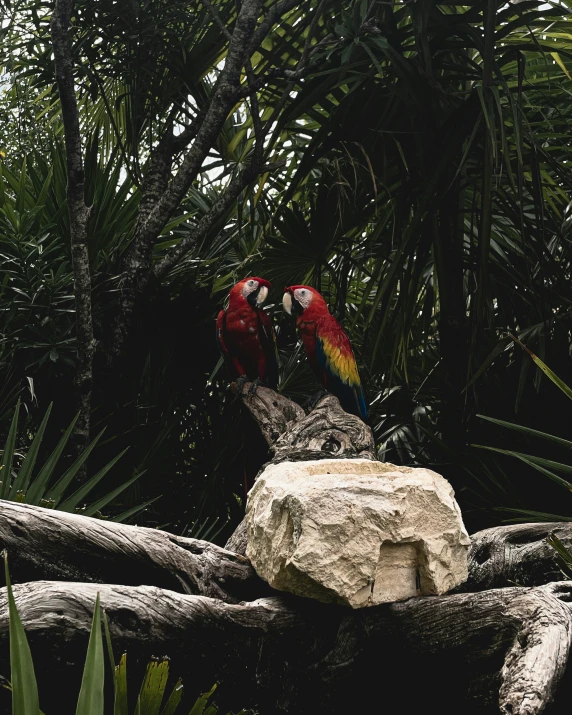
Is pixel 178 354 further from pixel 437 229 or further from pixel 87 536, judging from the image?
pixel 87 536

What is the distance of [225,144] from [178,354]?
1.12 metres

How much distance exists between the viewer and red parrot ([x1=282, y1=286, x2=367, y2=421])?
8.29ft

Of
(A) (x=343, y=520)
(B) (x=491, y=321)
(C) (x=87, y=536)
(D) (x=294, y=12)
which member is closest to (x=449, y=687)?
(A) (x=343, y=520)

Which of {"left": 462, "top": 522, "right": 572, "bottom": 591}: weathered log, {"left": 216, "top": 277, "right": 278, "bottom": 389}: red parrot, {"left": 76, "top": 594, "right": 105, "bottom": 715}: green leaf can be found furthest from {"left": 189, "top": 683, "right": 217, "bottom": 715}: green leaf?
{"left": 216, "top": 277, "right": 278, "bottom": 389}: red parrot

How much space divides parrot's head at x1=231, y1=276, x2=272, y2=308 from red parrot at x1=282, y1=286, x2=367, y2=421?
0.08 metres

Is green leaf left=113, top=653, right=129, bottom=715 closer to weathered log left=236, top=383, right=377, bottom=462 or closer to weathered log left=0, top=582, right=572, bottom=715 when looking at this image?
weathered log left=0, top=582, right=572, bottom=715

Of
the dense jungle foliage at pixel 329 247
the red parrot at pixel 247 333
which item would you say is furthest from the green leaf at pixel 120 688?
the red parrot at pixel 247 333

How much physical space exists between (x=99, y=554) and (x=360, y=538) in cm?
49

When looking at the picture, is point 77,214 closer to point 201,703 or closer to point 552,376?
point 552,376

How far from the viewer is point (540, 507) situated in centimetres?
244

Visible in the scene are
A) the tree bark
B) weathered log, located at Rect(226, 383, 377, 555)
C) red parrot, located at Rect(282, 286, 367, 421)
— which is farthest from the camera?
red parrot, located at Rect(282, 286, 367, 421)

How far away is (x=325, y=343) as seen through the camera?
2535 millimetres

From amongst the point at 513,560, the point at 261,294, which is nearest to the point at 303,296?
the point at 261,294

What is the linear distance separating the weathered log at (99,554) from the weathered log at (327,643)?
0.12 meters
